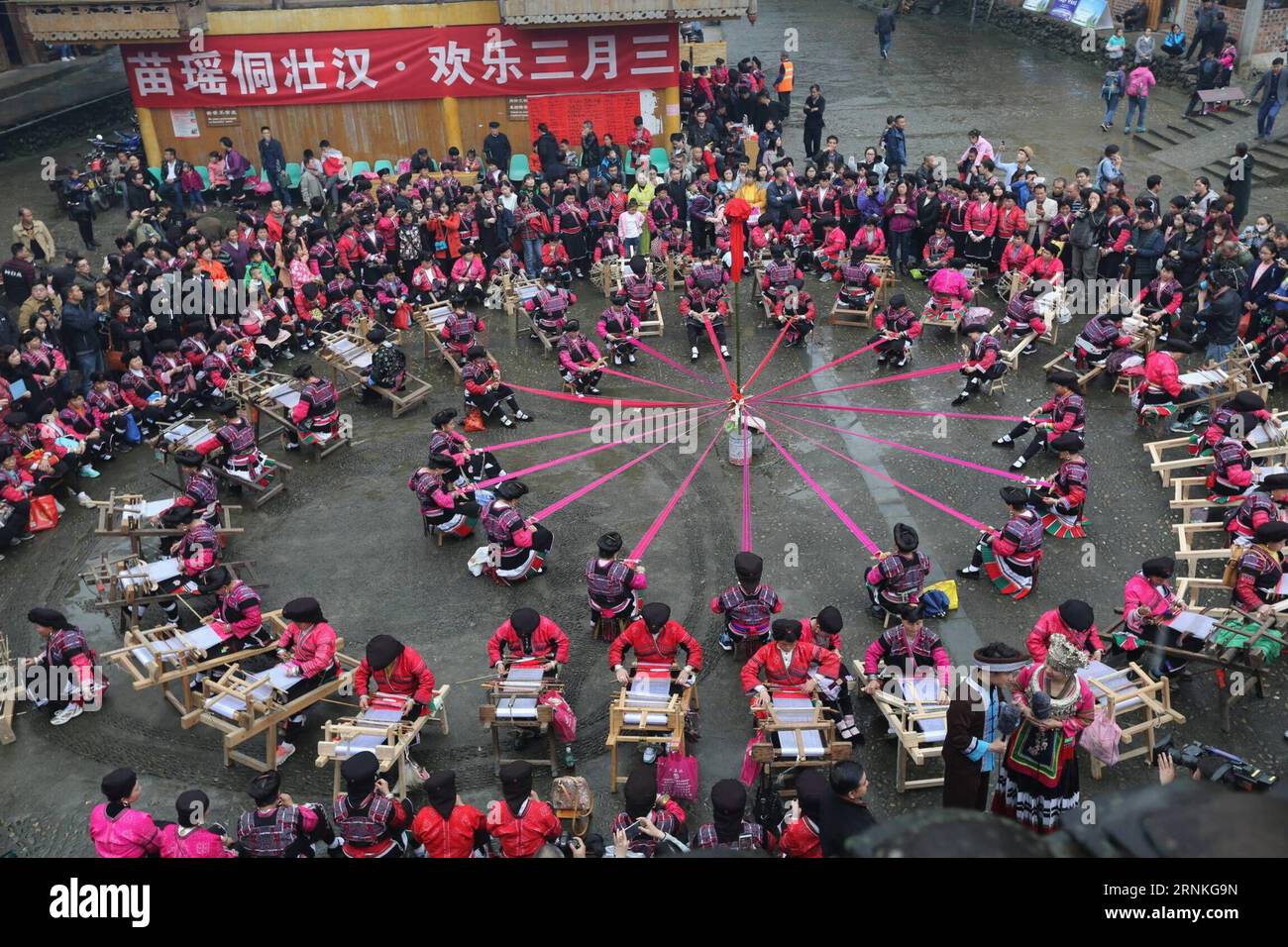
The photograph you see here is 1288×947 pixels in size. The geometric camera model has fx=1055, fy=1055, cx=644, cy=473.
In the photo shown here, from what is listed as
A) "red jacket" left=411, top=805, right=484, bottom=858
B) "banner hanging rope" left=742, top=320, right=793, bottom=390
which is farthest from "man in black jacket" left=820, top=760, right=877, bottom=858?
"banner hanging rope" left=742, top=320, right=793, bottom=390

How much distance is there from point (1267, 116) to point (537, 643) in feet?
70.7

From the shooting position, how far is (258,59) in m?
24.9

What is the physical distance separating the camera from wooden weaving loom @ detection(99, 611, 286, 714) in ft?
28.1

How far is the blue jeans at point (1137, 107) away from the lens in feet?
85.1

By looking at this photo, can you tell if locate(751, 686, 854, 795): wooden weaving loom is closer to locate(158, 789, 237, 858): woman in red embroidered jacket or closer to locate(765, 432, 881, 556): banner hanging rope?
locate(765, 432, 881, 556): banner hanging rope

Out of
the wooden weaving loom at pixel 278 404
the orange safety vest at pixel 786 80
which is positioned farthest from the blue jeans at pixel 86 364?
the orange safety vest at pixel 786 80

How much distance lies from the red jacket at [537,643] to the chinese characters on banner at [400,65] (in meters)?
18.2

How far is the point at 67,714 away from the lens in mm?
10922

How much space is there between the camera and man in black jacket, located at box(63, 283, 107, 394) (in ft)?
53.5

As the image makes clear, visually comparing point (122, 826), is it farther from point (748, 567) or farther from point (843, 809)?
point (748, 567)

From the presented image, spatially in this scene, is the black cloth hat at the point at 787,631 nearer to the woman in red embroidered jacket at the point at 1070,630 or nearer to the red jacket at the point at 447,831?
the woman in red embroidered jacket at the point at 1070,630

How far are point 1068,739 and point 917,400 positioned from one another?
8859mm

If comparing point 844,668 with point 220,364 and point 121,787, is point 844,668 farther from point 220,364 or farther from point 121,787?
point 220,364

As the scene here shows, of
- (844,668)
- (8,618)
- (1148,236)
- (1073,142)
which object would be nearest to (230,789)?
(8,618)
